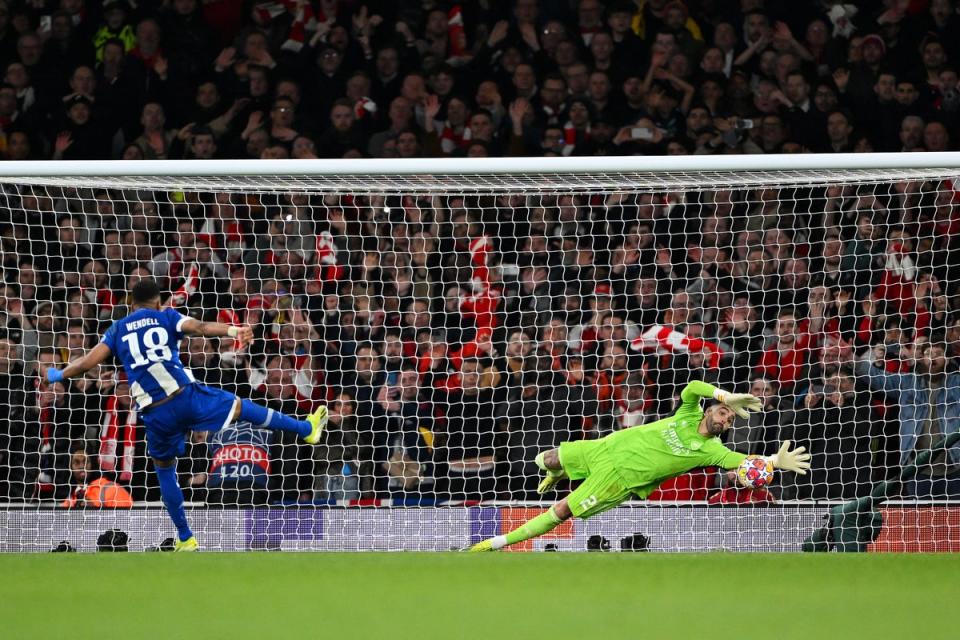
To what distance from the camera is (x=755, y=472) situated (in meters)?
6.52

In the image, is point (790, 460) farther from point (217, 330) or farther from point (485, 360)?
point (217, 330)

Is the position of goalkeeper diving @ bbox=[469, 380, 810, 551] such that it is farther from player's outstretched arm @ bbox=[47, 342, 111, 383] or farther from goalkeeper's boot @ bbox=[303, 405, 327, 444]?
player's outstretched arm @ bbox=[47, 342, 111, 383]

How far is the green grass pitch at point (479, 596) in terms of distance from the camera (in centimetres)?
463

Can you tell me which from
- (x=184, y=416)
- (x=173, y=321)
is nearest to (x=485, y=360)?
(x=184, y=416)

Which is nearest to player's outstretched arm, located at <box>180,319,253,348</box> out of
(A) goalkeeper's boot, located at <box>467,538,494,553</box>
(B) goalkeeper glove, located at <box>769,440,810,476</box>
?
(A) goalkeeper's boot, located at <box>467,538,494,553</box>

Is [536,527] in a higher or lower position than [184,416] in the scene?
lower

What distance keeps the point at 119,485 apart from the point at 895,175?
5.39 metres

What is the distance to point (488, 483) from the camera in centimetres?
854

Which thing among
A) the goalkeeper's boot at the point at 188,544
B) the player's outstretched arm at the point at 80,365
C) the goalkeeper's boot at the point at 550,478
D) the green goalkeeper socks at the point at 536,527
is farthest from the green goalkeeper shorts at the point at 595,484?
the player's outstretched arm at the point at 80,365

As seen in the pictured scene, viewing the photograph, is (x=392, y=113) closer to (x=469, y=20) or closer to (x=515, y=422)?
(x=469, y=20)

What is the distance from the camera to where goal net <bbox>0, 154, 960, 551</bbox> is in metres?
7.42

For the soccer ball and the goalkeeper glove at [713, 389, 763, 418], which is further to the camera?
the soccer ball

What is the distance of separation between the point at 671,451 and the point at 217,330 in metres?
2.75

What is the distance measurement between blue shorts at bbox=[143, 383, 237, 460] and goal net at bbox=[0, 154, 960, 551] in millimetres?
661
